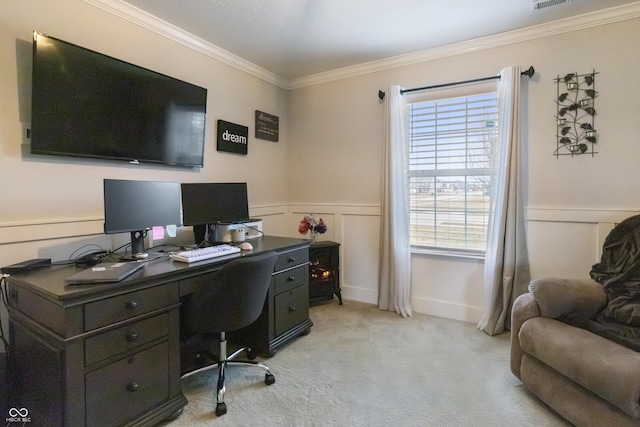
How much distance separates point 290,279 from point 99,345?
4.45 feet

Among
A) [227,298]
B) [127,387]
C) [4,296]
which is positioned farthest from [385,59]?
[4,296]

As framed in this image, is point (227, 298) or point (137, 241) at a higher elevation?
point (137, 241)

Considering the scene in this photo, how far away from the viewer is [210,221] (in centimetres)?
250

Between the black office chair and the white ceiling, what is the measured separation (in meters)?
1.83

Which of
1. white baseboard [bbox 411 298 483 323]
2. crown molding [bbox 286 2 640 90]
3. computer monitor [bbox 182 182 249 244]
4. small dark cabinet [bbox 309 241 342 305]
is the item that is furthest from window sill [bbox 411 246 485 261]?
crown molding [bbox 286 2 640 90]

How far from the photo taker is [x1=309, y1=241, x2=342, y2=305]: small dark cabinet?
340cm

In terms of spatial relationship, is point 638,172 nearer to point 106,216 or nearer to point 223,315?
point 223,315

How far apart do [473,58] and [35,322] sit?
3.60 m

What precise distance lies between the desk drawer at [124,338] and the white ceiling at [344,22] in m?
2.12

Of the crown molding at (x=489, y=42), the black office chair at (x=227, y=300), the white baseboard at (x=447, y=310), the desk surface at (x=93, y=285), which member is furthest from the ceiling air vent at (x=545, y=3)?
the desk surface at (x=93, y=285)

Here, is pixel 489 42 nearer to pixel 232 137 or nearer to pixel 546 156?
pixel 546 156

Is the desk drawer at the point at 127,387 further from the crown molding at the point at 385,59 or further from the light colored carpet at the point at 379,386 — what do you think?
the crown molding at the point at 385,59

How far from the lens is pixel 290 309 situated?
2.56m

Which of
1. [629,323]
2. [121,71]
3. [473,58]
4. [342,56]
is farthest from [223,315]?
[473,58]
